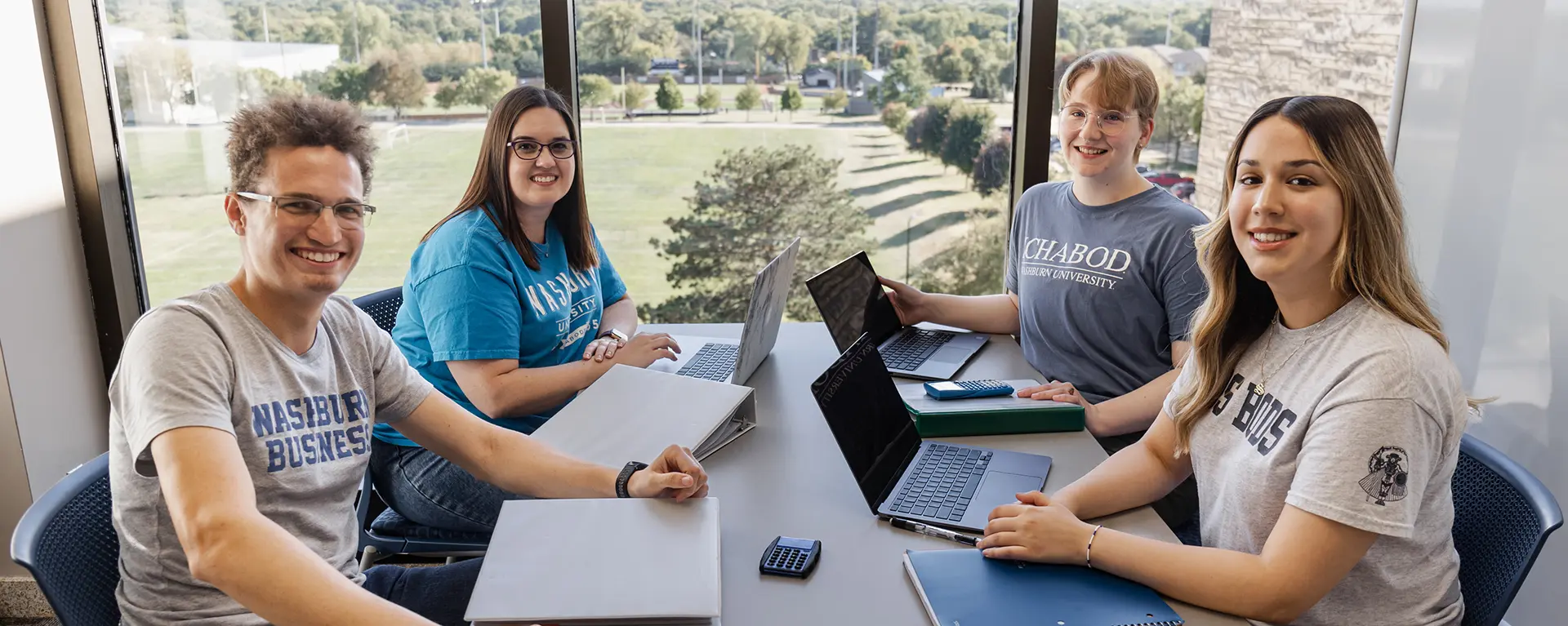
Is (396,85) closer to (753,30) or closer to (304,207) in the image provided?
(753,30)

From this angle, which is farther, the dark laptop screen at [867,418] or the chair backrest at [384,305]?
the chair backrest at [384,305]

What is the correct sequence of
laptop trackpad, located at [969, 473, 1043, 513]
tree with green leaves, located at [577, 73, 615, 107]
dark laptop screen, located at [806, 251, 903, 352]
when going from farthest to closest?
tree with green leaves, located at [577, 73, 615, 107], dark laptop screen, located at [806, 251, 903, 352], laptop trackpad, located at [969, 473, 1043, 513]

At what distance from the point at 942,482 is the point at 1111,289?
2.66 ft

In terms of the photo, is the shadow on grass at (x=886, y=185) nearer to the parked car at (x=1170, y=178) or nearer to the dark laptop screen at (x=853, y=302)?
the parked car at (x=1170, y=178)

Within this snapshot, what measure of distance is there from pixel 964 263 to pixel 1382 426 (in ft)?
7.15

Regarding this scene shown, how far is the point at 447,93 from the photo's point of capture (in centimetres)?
312

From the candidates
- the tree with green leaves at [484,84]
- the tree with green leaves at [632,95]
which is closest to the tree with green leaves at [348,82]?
the tree with green leaves at [484,84]

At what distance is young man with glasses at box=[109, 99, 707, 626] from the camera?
121cm

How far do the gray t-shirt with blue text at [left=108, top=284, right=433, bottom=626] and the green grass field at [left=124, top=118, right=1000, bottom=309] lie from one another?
1632 millimetres

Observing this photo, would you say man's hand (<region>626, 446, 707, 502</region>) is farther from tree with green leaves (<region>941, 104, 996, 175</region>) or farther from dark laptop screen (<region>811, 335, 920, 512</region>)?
tree with green leaves (<region>941, 104, 996, 175</region>)

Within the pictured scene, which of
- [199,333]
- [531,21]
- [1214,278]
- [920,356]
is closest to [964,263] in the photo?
[920,356]

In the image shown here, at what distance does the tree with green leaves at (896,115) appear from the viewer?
130 inches

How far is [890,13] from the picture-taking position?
322cm

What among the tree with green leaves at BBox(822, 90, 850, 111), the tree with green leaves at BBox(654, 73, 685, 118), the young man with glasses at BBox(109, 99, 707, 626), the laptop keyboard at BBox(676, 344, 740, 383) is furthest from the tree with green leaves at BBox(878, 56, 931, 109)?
the young man with glasses at BBox(109, 99, 707, 626)
